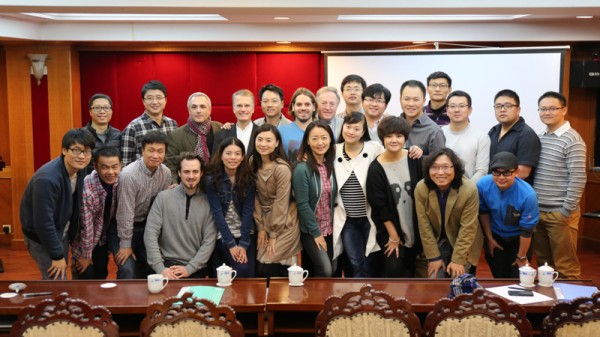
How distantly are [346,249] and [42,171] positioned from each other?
1.92m

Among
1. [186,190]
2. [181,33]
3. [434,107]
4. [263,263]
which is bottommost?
[263,263]

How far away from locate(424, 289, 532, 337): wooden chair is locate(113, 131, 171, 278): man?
2109 mm

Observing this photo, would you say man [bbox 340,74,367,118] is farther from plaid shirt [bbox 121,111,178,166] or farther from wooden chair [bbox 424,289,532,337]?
wooden chair [bbox 424,289,532,337]

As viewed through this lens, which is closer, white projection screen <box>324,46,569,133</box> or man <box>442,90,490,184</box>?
man <box>442,90,490,184</box>

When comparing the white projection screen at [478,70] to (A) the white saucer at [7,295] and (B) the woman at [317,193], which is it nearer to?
(B) the woman at [317,193]

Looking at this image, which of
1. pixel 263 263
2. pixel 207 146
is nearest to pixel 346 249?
pixel 263 263

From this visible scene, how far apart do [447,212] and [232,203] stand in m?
1.32

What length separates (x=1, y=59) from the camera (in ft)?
22.7

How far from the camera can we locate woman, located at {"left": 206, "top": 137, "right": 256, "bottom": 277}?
3.67 m

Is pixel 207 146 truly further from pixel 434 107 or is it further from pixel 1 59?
pixel 1 59

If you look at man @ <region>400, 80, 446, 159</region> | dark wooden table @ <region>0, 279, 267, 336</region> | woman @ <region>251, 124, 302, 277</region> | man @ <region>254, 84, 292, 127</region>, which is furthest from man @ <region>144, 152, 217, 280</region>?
man @ <region>400, 80, 446, 159</region>

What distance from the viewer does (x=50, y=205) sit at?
3.41 m

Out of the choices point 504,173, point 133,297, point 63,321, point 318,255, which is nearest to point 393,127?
point 504,173

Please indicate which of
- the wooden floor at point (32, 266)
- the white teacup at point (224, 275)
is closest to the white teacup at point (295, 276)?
the white teacup at point (224, 275)
